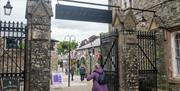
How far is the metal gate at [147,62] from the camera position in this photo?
37.9ft

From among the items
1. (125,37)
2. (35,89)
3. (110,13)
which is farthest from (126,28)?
(35,89)

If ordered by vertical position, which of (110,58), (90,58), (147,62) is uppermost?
(110,58)

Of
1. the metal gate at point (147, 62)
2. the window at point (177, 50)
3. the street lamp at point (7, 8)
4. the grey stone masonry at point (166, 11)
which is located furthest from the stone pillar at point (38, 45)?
the window at point (177, 50)

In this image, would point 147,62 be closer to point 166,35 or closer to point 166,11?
point 166,35

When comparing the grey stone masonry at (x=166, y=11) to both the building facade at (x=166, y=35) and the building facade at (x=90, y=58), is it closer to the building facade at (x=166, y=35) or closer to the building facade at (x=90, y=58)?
the building facade at (x=166, y=35)

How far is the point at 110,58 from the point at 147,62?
6.56 feet

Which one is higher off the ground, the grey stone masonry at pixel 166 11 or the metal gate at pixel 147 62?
the grey stone masonry at pixel 166 11

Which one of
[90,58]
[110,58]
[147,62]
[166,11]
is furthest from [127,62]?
[90,58]

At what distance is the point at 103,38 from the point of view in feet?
39.0

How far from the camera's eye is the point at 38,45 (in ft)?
28.4

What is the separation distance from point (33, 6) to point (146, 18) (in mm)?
6941

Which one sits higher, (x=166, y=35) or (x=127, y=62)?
(x=166, y=35)

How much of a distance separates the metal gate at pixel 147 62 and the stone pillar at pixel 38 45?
4.47 metres

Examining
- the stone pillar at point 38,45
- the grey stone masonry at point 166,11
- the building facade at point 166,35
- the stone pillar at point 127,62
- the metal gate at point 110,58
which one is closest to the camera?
the stone pillar at point 38,45
